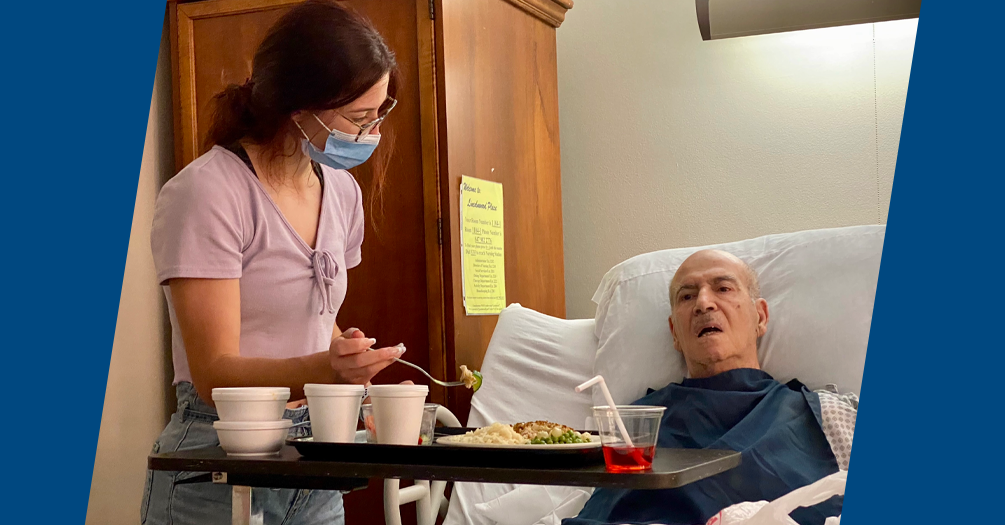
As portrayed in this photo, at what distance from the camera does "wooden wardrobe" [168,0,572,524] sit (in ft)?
6.65

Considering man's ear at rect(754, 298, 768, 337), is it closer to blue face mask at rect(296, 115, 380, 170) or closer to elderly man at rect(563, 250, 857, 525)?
elderly man at rect(563, 250, 857, 525)

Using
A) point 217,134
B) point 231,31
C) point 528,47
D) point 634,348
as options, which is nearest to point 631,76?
point 528,47

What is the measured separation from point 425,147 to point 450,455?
110cm

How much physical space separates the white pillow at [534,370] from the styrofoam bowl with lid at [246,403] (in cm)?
79

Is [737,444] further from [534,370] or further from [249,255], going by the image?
[249,255]

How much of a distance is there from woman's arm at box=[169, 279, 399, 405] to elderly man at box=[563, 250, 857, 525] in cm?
59

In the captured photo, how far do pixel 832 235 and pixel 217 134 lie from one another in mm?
1195

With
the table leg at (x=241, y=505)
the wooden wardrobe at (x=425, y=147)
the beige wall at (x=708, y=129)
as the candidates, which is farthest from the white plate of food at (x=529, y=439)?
the beige wall at (x=708, y=129)

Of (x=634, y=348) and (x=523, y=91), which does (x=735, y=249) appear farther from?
(x=523, y=91)

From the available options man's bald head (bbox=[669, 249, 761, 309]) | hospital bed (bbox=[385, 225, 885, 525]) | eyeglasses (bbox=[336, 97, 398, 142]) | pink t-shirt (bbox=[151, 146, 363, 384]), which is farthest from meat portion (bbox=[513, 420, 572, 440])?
man's bald head (bbox=[669, 249, 761, 309])

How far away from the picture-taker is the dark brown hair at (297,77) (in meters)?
1.43

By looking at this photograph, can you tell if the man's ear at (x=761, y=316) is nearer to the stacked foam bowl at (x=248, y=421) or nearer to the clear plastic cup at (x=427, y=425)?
the clear plastic cup at (x=427, y=425)

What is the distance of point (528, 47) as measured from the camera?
2402 mm

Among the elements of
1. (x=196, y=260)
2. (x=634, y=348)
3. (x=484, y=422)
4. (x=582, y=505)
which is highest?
(x=196, y=260)
